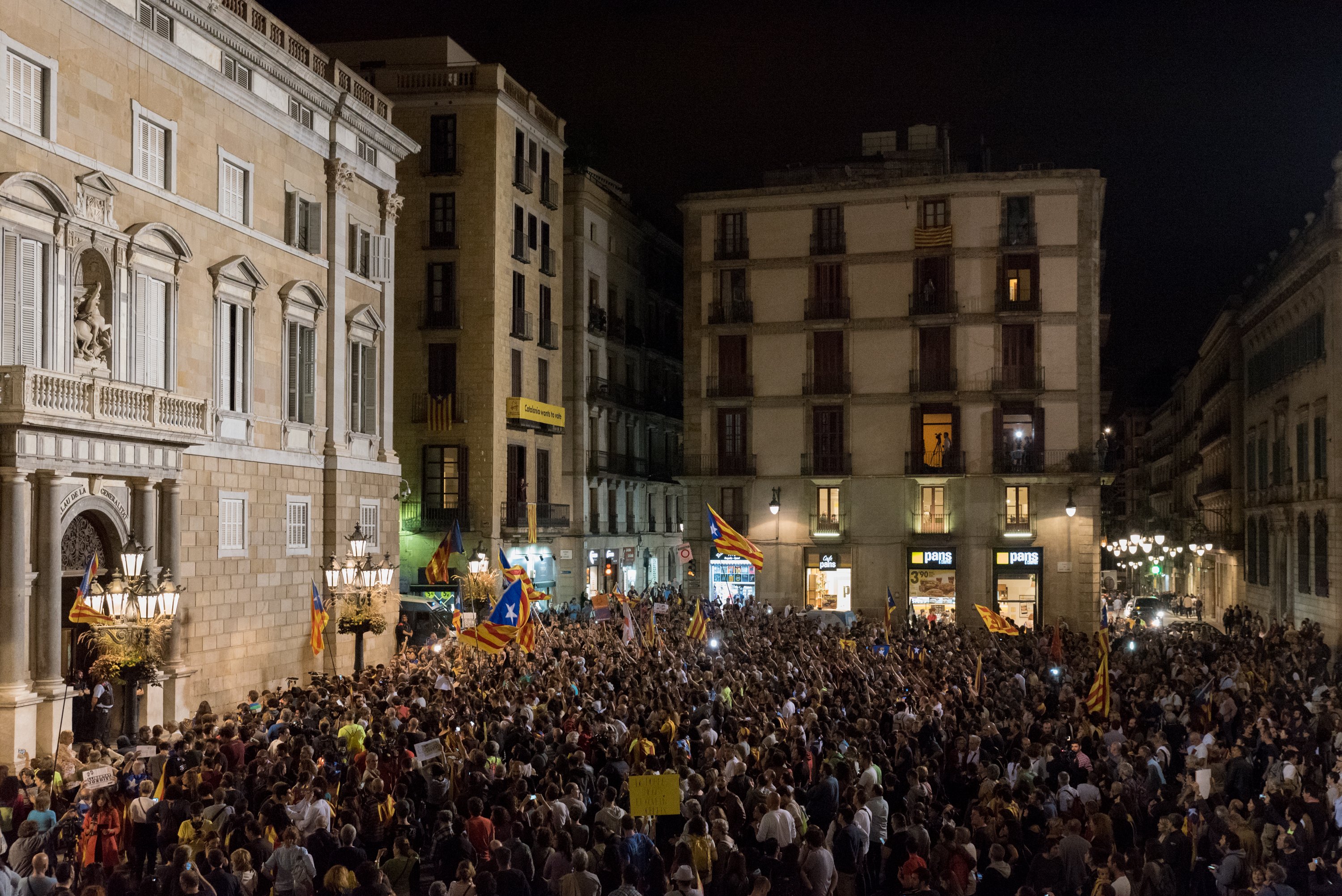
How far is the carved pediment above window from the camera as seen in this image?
22.2 metres

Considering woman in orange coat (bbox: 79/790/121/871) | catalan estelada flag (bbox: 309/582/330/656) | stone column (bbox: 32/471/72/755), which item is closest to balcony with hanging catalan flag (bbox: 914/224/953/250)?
catalan estelada flag (bbox: 309/582/330/656)

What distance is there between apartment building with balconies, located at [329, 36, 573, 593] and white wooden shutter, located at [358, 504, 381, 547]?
403 inches

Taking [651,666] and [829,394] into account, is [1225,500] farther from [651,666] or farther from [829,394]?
[651,666]

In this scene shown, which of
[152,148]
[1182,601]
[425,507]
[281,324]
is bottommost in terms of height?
[1182,601]

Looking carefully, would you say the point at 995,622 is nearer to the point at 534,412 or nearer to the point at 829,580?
the point at 829,580

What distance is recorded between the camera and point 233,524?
26.7 m

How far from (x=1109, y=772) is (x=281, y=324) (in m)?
20.8

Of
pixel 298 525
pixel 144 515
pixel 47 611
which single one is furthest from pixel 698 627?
pixel 47 611

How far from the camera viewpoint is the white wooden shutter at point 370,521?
1259 inches

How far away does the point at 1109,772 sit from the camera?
48.0 ft

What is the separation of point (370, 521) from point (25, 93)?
14.0m

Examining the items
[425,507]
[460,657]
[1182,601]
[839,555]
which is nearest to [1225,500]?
[1182,601]

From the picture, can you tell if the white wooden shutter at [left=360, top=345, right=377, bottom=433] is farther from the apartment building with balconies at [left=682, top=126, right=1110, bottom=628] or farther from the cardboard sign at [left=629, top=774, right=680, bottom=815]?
the cardboard sign at [left=629, top=774, right=680, bottom=815]

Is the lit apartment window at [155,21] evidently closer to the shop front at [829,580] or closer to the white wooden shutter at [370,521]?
the white wooden shutter at [370,521]
